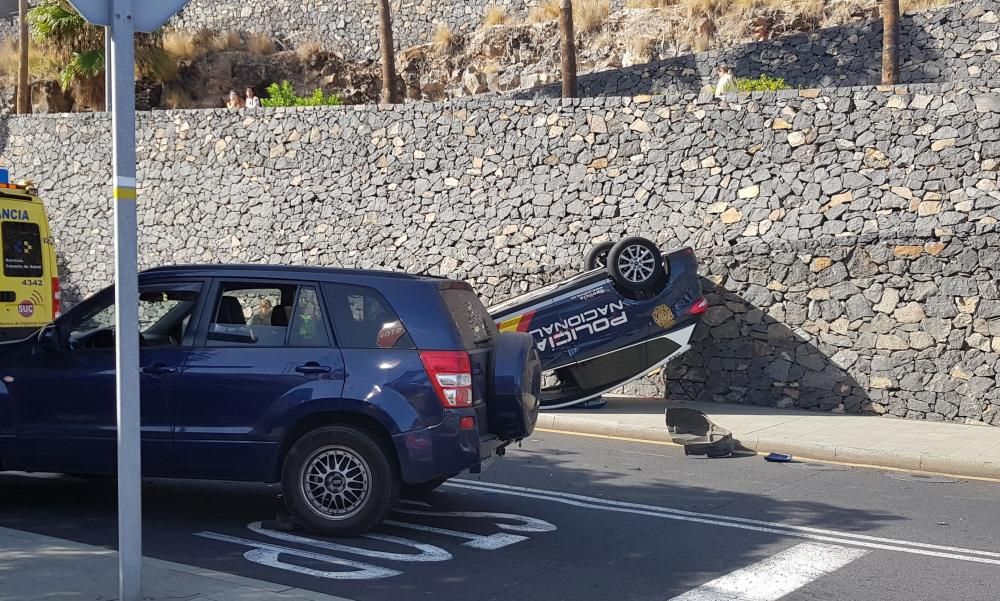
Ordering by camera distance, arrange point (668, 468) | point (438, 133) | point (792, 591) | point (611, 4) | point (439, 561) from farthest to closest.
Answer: point (611, 4) < point (438, 133) < point (668, 468) < point (439, 561) < point (792, 591)

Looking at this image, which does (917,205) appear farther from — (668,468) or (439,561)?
Answer: (439,561)

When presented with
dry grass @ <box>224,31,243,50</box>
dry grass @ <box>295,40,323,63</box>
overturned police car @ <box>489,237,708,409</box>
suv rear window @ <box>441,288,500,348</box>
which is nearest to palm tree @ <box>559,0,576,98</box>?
overturned police car @ <box>489,237,708,409</box>

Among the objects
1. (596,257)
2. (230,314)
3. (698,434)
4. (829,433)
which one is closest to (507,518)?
(230,314)

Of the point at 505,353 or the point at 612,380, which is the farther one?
the point at 612,380

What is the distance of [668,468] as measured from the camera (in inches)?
411

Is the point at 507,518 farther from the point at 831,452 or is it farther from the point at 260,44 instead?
the point at 260,44

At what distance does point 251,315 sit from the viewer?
7.77 m

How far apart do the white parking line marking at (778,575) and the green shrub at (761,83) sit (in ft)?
48.5

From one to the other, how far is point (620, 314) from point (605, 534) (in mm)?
5891

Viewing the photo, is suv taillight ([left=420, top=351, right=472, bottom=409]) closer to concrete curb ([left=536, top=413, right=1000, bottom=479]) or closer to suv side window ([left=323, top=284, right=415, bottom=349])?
suv side window ([left=323, top=284, right=415, bottom=349])

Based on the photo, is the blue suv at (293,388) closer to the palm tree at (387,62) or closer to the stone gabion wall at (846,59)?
the stone gabion wall at (846,59)

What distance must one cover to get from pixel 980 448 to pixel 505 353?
20.3 ft

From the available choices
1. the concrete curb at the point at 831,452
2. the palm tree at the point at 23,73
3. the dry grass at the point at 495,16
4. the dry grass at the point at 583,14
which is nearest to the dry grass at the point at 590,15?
the dry grass at the point at 583,14

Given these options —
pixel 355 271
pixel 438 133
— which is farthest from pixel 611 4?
pixel 355 271
